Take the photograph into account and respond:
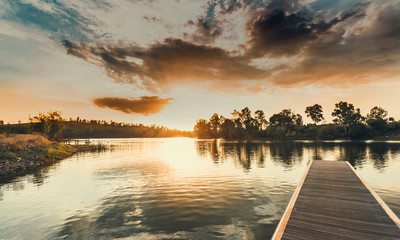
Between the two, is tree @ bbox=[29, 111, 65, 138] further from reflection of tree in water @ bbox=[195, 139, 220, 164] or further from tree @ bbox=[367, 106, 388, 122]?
Result: tree @ bbox=[367, 106, 388, 122]

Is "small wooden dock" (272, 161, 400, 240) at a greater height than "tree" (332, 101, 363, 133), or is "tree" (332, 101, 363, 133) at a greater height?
"tree" (332, 101, 363, 133)

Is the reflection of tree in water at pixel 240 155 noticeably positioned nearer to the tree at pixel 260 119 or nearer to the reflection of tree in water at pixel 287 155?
the reflection of tree in water at pixel 287 155

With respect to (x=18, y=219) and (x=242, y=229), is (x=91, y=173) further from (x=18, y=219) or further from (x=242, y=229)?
(x=242, y=229)

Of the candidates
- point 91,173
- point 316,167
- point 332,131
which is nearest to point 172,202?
point 316,167

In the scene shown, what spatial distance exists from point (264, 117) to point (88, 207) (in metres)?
178

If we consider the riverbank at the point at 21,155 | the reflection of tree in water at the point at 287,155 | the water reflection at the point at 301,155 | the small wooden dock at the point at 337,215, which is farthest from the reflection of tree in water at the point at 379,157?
the riverbank at the point at 21,155

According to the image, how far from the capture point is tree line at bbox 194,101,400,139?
403 ft

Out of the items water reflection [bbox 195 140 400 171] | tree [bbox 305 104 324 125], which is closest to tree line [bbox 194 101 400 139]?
tree [bbox 305 104 324 125]

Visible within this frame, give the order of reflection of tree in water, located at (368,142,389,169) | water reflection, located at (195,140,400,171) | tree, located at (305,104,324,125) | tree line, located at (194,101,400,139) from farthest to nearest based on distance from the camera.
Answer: tree, located at (305,104,324,125), tree line, located at (194,101,400,139), water reflection, located at (195,140,400,171), reflection of tree in water, located at (368,142,389,169)

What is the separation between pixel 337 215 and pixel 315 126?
161 metres

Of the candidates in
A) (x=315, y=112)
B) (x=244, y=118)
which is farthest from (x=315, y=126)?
(x=244, y=118)

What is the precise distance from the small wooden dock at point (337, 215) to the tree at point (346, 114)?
487ft

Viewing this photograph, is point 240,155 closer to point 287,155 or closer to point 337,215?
point 287,155

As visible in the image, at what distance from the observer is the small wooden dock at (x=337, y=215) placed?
23.5 ft
